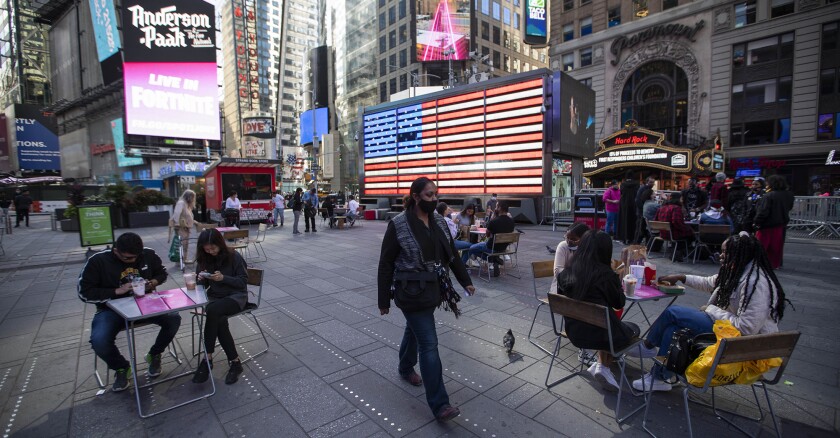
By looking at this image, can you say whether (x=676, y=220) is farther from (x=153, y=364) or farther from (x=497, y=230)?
(x=153, y=364)

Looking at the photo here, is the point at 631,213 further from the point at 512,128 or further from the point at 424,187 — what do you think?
the point at 424,187

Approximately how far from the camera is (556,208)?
16.0 metres

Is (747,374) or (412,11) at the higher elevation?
(412,11)

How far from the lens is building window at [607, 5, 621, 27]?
31.0 meters

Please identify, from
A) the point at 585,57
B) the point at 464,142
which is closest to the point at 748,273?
the point at 464,142

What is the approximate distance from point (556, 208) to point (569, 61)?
78.5 ft

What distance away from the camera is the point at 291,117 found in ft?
349

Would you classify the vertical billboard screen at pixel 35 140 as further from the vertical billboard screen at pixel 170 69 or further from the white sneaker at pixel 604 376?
the white sneaker at pixel 604 376

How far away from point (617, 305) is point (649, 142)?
25882mm

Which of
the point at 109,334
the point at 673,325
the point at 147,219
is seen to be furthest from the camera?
the point at 147,219

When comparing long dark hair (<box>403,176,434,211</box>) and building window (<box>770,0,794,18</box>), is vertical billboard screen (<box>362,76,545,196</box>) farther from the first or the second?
building window (<box>770,0,794,18</box>)

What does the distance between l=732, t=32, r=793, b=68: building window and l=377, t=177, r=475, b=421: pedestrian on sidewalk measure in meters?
33.0

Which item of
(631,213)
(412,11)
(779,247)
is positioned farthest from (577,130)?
(412,11)

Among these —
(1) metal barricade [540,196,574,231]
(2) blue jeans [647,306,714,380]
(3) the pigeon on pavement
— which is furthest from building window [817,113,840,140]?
(3) the pigeon on pavement
